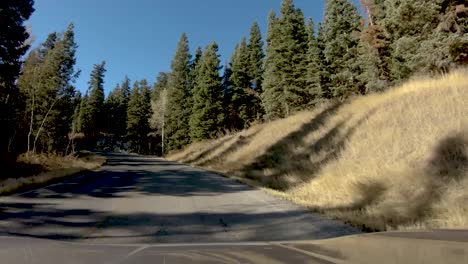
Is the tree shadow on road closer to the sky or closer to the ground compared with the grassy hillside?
closer to the ground

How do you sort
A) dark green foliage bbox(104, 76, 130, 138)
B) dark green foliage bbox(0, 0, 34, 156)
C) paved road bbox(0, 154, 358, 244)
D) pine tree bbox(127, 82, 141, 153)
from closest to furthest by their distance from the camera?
paved road bbox(0, 154, 358, 244), dark green foliage bbox(0, 0, 34, 156), pine tree bbox(127, 82, 141, 153), dark green foliage bbox(104, 76, 130, 138)

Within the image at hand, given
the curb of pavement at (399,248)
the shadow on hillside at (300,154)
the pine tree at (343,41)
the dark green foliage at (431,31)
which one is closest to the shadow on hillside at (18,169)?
the shadow on hillside at (300,154)

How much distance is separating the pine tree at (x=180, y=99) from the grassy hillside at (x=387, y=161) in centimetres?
4614

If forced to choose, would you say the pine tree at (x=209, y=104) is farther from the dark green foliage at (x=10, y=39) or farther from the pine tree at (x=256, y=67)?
the dark green foliage at (x=10, y=39)

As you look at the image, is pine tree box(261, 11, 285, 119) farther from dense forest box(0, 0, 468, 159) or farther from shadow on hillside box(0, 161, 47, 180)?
shadow on hillside box(0, 161, 47, 180)

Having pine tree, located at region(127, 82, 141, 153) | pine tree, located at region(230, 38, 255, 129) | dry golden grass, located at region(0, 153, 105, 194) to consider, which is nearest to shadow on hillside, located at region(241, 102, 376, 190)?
dry golden grass, located at region(0, 153, 105, 194)

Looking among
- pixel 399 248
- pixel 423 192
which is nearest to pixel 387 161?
pixel 423 192

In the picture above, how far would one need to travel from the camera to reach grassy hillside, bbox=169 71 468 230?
10055 millimetres

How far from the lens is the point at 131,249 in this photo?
403 centimetres

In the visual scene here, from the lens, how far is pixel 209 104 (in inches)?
2426

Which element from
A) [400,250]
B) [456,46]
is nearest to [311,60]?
[456,46]

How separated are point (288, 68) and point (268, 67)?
588 cm

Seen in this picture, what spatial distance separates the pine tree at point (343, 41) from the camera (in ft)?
136

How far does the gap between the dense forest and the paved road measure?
1260 cm
